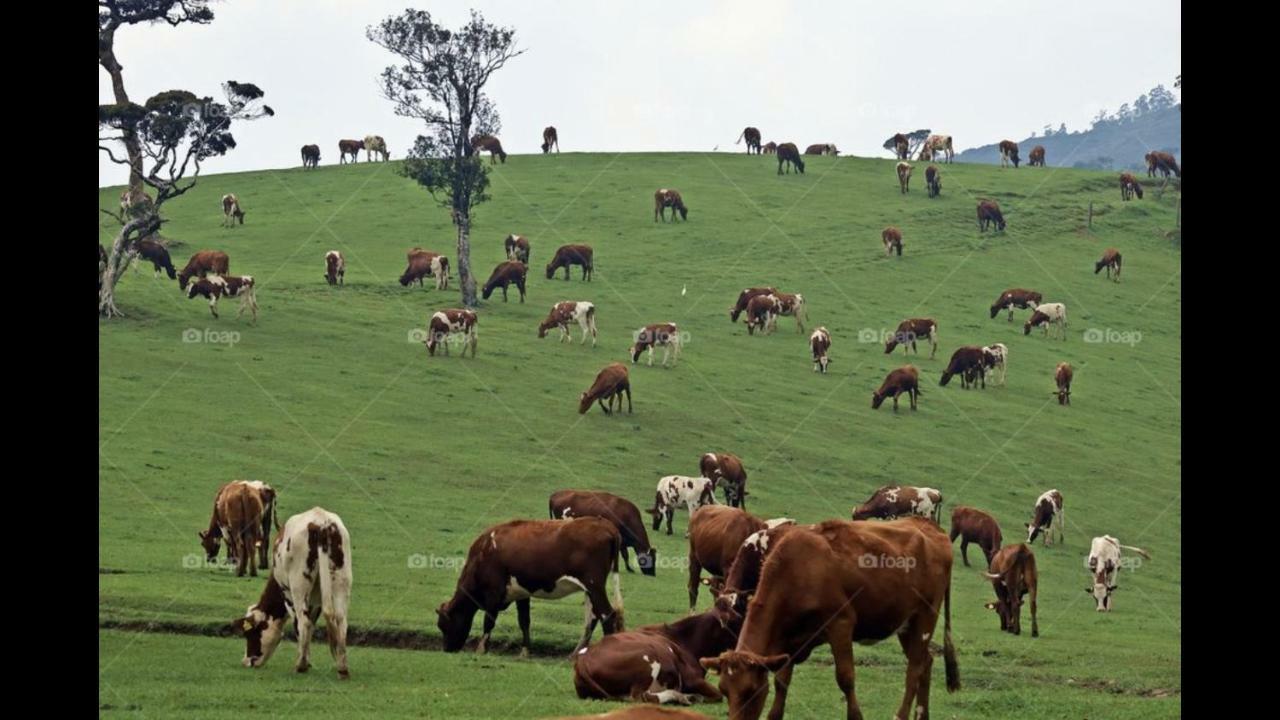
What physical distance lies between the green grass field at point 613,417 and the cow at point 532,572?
729 mm

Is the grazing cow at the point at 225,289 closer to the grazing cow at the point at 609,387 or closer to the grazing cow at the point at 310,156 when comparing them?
the grazing cow at the point at 609,387

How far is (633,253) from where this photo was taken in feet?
204

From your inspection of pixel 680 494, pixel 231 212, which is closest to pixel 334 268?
pixel 231 212

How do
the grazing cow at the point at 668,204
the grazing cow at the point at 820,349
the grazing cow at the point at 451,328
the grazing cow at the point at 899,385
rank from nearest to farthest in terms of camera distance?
the grazing cow at the point at 899,385 < the grazing cow at the point at 451,328 < the grazing cow at the point at 820,349 < the grazing cow at the point at 668,204

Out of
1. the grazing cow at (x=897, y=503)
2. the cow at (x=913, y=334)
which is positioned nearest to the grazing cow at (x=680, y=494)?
the grazing cow at (x=897, y=503)

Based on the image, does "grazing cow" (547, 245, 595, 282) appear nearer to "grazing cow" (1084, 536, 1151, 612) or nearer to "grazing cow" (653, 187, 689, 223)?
"grazing cow" (653, 187, 689, 223)

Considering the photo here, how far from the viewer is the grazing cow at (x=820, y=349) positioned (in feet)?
Result: 156

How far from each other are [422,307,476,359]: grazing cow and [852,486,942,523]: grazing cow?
16.7 meters

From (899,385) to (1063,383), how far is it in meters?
7.20

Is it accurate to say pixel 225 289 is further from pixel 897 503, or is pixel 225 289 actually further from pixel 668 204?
pixel 897 503

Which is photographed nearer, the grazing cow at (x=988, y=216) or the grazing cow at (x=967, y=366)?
the grazing cow at (x=967, y=366)
